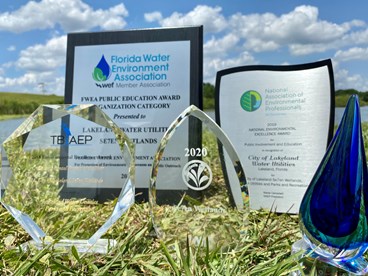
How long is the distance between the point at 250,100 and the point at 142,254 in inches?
27.0

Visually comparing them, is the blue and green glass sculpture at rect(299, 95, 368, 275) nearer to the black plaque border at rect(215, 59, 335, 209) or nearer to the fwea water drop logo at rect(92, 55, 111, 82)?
the black plaque border at rect(215, 59, 335, 209)

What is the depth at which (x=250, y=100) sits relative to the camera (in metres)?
1.35

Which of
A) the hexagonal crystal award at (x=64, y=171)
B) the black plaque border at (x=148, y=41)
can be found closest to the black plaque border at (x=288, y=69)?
the black plaque border at (x=148, y=41)

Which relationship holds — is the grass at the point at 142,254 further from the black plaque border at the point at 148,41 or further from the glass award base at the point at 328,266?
the black plaque border at the point at 148,41

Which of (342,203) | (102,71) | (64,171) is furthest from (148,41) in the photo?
(342,203)

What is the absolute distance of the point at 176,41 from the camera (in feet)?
4.76

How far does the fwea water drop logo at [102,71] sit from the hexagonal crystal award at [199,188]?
22.6 inches

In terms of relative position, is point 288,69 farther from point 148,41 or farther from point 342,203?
point 342,203

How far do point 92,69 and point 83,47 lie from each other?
104mm

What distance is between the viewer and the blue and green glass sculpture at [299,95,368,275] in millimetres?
730

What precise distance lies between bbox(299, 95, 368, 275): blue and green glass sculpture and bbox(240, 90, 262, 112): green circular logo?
57cm

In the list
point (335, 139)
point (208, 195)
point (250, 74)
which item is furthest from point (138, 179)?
point (335, 139)

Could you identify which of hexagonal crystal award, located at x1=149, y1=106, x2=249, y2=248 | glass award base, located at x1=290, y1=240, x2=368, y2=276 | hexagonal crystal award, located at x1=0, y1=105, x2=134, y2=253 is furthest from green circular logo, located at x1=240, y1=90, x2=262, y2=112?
glass award base, located at x1=290, y1=240, x2=368, y2=276

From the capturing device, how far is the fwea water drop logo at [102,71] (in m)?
1.50
